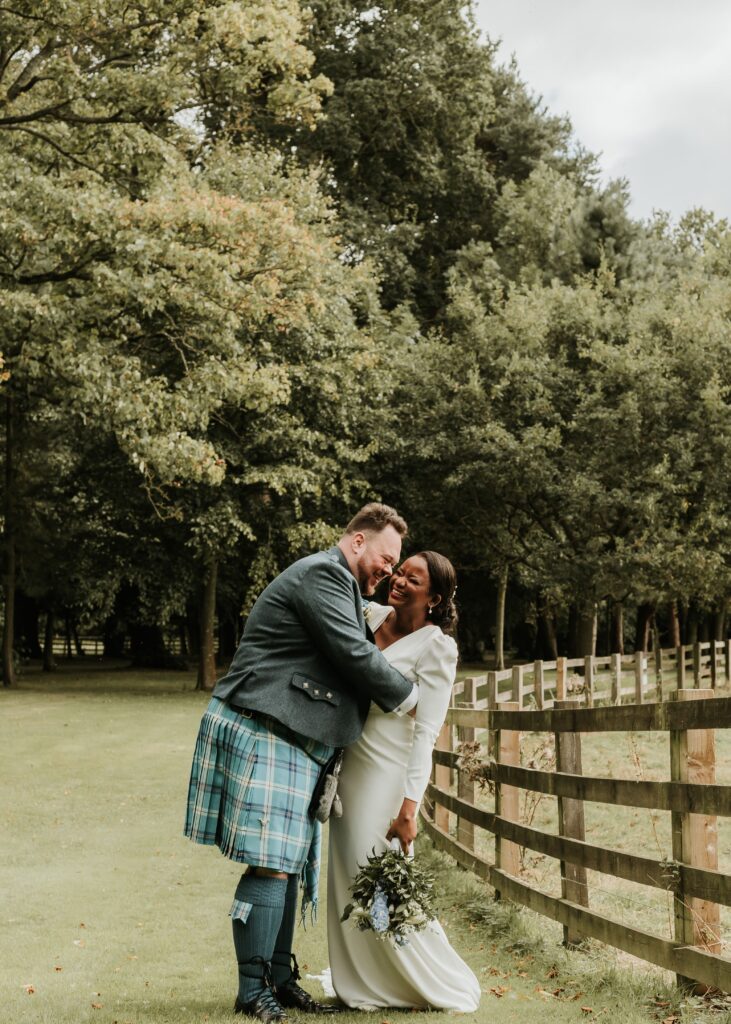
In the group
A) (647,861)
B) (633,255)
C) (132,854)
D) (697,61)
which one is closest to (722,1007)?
(647,861)

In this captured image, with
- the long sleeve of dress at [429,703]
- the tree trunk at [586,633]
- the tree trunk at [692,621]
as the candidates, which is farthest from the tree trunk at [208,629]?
the long sleeve of dress at [429,703]

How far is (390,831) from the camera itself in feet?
15.3

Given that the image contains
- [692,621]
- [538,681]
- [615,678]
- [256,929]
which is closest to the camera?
[256,929]

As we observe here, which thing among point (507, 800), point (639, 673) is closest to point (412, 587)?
point (507, 800)

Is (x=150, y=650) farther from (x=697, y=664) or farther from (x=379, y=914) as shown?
(x=379, y=914)

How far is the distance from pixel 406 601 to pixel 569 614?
33.6 m

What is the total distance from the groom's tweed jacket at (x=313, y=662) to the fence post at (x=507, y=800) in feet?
8.71

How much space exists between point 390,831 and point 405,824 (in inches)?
3.3

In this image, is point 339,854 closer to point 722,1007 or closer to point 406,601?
point 406,601

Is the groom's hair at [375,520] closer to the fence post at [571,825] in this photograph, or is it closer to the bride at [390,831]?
the bride at [390,831]

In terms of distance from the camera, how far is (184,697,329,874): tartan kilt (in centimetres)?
430

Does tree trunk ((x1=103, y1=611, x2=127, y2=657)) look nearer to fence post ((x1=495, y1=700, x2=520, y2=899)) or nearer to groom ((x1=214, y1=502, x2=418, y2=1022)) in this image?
fence post ((x1=495, y1=700, x2=520, y2=899))

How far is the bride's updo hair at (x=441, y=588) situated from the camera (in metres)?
4.91

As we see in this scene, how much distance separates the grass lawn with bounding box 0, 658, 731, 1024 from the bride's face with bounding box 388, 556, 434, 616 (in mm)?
1678
